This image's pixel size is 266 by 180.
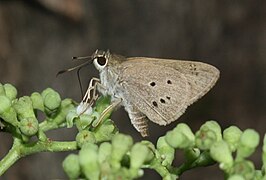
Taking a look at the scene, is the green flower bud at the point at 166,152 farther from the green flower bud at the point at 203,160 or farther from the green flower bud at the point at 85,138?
the green flower bud at the point at 85,138

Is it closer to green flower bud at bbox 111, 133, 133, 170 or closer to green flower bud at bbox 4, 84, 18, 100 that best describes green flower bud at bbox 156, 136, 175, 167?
green flower bud at bbox 111, 133, 133, 170

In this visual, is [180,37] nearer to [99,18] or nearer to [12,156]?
[99,18]

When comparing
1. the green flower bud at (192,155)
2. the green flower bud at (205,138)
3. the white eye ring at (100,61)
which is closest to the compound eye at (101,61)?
the white eye ring at (100,61)

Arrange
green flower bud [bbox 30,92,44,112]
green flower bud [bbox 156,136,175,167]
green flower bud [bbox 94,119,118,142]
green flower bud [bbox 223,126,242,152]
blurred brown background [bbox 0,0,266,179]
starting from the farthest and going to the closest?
blurred brown background [bbox 0,0,266,179] < green flower bud [bbox 30,92,44,112] < green flower bud [bbox 94,119,118,142] < green flower bud [bbox 156,136,175,167] < green flower bud [bbox 223,126,242,152]

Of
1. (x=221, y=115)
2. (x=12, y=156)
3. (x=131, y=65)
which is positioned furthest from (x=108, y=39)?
(x=12, y=156)

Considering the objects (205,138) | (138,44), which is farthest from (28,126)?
(138,44)

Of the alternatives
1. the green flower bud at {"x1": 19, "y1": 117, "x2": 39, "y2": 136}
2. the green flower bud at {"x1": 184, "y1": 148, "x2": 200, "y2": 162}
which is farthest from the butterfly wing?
the green flower bud at {"x1": 19, "y1": 117, "x2": 39, "y2": 136}
